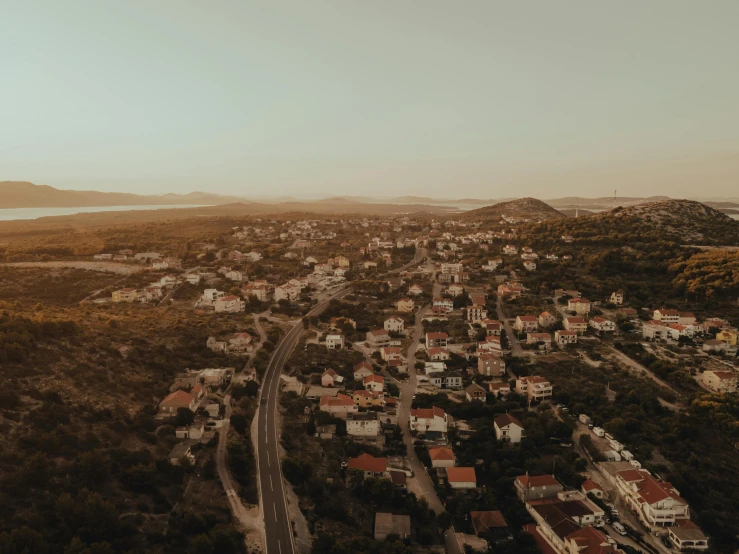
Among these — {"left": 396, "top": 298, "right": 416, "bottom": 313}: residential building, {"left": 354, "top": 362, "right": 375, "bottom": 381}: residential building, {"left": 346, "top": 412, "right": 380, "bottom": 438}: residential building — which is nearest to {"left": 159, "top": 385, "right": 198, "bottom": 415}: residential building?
{"left": 346, "top": 412, "right": 380, "bottom": 438}: residential building

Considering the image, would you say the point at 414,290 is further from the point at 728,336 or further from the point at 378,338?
the point at 728,336

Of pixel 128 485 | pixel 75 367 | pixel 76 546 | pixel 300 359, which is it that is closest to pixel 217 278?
pixel 300 359

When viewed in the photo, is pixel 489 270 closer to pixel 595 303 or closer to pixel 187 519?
pixel 595 303

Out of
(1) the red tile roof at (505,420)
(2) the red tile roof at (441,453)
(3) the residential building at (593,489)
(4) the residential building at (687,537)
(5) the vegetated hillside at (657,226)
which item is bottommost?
(4) the residential building at (687,537)

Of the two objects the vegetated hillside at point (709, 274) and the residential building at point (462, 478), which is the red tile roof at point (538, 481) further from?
the vegetated hillside at point (709, 274)

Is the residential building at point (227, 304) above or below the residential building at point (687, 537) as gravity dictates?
above

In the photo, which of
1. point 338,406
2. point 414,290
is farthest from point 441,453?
point 414,290

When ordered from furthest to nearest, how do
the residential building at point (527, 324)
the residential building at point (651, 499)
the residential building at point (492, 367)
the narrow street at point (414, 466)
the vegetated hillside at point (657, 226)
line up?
1. the vegetated hillside at point (657, 226)
2. the residential building at point (527, 324)
3. the residential building at point (492, 367)
4. the residential building at point (651, 499)
5. the narrow street at point (414, 466)

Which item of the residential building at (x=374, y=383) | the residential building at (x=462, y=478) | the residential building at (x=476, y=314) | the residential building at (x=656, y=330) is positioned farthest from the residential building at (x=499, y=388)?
the residential building at (x=656, y=330)

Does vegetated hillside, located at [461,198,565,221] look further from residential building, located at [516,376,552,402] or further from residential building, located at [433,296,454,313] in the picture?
residential building, located at [516,376,552,402]
